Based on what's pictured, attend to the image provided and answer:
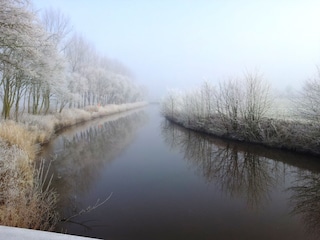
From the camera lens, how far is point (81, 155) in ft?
34.7

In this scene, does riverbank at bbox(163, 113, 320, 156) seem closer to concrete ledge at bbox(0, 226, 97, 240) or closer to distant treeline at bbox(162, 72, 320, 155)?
distant treeline at bbox(162, 72, 320, 155)

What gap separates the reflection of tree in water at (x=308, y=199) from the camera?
4.81 metres

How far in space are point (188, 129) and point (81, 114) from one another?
10.8 m

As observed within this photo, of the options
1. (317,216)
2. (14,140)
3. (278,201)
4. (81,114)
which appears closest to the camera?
(317,216)

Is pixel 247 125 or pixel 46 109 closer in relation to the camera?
pixel 247 125

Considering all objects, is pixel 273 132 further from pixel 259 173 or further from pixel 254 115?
pixel 259 173

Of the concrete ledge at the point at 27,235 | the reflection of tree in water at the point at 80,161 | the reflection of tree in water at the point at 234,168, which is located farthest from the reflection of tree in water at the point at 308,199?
the reflection of tree in water at the point at 80,161

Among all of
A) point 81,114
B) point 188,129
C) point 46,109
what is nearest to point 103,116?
point 81,114

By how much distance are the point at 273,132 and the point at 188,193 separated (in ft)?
24.8

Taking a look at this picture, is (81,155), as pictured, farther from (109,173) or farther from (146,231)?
(146,231)

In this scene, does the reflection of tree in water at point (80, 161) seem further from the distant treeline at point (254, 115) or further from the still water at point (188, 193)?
the distant treeline at point (254, 115)

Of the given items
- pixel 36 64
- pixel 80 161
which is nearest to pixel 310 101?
pixel 80 161

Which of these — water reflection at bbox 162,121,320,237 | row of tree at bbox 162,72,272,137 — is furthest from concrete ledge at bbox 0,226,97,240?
row of tree at bbox 162,72,272,137

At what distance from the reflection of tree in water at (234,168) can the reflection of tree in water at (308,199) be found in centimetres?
64
